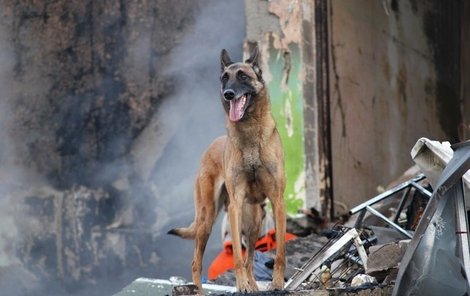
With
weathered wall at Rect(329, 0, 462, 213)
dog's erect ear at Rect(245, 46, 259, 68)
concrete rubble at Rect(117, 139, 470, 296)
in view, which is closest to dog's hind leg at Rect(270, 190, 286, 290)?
concrete rubble at Rect(117, 139, 470, 296)

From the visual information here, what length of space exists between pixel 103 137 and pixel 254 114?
528cm

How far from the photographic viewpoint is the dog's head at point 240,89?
7664 mm

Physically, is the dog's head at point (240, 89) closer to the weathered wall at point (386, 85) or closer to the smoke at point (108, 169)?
the weathered wall at point (386, 85)

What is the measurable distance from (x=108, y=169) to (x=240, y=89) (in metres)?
5.45

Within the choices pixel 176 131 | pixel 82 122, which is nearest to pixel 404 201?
pixel 176 131

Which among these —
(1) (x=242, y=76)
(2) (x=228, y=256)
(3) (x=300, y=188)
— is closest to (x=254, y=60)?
(1) (x=242, y=76)

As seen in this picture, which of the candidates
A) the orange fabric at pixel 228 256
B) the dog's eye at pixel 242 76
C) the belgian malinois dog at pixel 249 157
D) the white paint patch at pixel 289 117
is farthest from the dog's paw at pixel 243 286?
the white paint patch at pixel 289 117

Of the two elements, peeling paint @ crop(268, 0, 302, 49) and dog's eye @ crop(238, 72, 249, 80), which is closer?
dog's eye @ crop(238, 72, 249, 80)

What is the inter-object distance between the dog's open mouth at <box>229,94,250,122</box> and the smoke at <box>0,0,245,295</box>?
4686 millimetres

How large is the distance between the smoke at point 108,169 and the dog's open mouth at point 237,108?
15.4ft

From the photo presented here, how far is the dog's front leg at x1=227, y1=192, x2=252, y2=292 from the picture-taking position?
7.54 metres

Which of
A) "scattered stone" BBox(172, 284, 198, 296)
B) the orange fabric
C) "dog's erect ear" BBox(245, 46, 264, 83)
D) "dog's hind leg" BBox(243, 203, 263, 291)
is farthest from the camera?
the orange fabric

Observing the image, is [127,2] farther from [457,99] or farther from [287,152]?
[457,99]

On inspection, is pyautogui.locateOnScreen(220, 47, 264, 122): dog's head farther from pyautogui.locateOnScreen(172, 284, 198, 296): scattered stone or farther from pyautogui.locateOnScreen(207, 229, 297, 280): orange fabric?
pyautogui.locateOnScreen(207, 229, 297, 280): orange fabric
